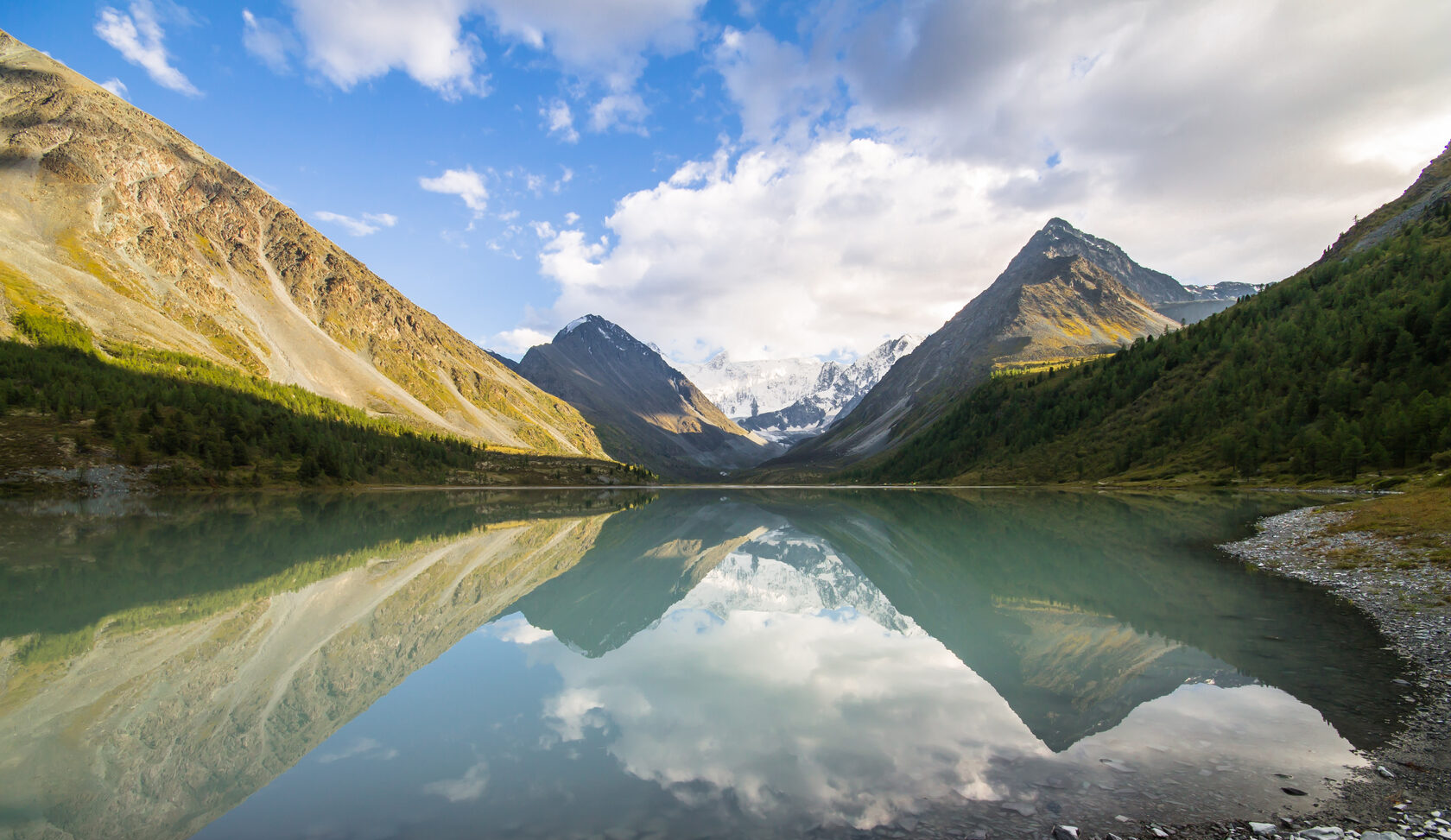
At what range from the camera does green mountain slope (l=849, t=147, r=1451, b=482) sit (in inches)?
2753

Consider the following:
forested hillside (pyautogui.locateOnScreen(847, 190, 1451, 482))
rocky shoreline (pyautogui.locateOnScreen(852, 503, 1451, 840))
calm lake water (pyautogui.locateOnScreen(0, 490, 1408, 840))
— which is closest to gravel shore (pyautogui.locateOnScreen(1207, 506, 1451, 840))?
rocky shoreline (pyautogui.locateOnScreen(852, 503, 1451, 840))

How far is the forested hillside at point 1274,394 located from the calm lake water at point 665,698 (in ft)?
214

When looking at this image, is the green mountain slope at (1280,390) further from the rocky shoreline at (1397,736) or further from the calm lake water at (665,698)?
the calm lake water at (665,698)

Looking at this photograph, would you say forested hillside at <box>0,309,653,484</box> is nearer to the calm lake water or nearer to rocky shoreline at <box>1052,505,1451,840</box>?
the calm lake water

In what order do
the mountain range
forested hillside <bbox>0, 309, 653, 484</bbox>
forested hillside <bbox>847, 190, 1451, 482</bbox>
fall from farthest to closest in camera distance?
forested hillside <bbox>0, 309, 653, 484</bbox> < the mountain range < forested hillside <bbox>847, 190, 1451, 482</bbox>

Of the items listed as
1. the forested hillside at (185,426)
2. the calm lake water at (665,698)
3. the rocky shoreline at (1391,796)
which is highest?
the forested hillside at (185,426)

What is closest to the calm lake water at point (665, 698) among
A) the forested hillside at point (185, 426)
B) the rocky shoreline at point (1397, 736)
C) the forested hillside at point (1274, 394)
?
the rocky shoreline at point (1397, 736)

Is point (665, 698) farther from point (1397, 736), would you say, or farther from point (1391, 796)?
point (1397, 736)

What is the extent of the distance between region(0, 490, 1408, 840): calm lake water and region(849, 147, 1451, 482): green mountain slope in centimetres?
6634

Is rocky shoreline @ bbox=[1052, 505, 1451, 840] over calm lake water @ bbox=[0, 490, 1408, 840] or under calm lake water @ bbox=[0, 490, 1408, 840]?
over

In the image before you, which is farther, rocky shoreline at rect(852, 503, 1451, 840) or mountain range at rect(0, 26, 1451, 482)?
mountain range at rect(0, 26, 1451, 482)

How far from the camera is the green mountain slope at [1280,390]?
69938mm

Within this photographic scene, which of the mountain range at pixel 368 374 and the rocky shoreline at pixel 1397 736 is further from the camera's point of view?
the mountain range at pixel 368 374

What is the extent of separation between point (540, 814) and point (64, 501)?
326ft
